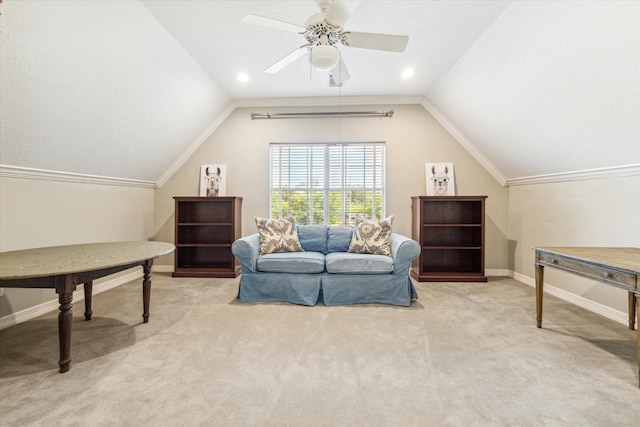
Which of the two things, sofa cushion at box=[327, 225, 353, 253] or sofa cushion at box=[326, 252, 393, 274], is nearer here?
sofa cushion at box=[326, 252, 393, 274]

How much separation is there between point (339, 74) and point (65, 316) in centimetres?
310

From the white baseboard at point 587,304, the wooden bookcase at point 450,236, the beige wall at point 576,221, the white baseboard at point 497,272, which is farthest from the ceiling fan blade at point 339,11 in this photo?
the white baseboard at point 497,272

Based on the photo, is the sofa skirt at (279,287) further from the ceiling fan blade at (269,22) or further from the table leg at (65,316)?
the ceiling fan blade at (269,22)

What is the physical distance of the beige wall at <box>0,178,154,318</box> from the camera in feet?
8.11

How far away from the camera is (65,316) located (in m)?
1.77

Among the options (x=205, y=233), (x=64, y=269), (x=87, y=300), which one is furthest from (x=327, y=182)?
(x=64, y=269)

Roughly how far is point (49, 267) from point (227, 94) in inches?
128

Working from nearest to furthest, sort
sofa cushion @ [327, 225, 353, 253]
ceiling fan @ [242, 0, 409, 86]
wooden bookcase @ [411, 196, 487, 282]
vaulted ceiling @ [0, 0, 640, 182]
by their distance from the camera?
ceiling fan @ [242, 0, 409, 86]
vaulted ceiling @ [0, 0, 640, 182]
sofa cushion @ [327, 225, 353, 253]
wooden bookcase @ [411, 196, 487, 282]

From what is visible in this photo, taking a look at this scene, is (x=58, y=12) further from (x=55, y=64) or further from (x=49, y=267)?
(x=49, y=267)

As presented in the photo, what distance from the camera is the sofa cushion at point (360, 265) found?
9.79 feet

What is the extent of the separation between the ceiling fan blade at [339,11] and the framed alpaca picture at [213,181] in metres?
3.16

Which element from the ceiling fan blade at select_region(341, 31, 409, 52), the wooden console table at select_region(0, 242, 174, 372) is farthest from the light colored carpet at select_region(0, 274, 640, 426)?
the ceiling fan blade at select_region(341, 31, 409, 52)

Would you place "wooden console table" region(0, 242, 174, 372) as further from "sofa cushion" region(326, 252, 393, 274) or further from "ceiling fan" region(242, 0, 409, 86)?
"ceiling fan" region(242, 0, 409, 86)

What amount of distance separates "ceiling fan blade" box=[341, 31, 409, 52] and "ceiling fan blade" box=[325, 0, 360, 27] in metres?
0.13
